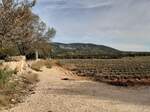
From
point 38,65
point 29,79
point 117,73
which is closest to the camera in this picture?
point 29,79

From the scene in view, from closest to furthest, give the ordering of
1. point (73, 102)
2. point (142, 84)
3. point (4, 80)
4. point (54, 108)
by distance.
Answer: point (54, 108)
point (73, 102)
point (4, 80)
point (142, 84)

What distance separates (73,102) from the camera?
72.6ft

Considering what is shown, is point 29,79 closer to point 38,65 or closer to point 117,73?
point 38,65

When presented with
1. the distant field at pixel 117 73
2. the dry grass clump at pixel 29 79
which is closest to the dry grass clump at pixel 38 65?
the distant field at pixel 117 73

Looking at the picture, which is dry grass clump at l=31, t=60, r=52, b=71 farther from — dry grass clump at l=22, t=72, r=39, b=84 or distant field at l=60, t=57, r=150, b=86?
dry grass clump at l=22, t=72, r=39, b=84

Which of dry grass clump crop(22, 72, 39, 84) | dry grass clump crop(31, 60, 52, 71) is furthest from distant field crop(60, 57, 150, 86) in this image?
dry grass clump crop(22, 72, 39, 84)

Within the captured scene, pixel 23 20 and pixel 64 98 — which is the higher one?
pixel 23 20

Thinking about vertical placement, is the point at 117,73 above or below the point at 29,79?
below

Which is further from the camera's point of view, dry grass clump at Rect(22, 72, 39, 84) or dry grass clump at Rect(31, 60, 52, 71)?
dry grass clump at Rect(31, 60, 52, 71)

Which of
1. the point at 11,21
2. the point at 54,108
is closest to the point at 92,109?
the point at 54,108

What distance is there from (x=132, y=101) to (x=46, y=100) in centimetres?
486

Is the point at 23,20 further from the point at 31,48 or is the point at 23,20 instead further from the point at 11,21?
the point at 31,48

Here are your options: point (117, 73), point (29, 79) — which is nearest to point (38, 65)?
point (117, 73)

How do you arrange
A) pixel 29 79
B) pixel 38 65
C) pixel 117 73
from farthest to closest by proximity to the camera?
pixel 117 73
pixel 38 65
pixel 29 79
